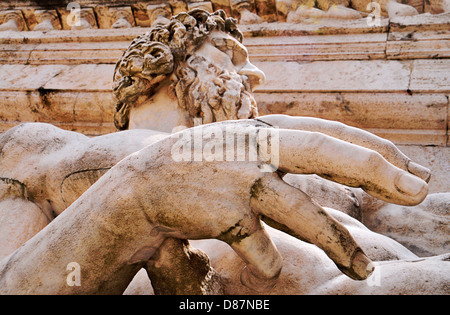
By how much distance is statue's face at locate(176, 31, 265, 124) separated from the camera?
2.54m

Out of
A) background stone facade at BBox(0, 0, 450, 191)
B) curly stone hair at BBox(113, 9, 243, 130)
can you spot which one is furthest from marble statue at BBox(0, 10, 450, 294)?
background stone facade at BBox(0, 0, 450, 191)

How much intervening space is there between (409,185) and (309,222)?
0.77ft

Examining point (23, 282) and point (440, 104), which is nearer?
point (23, 282)

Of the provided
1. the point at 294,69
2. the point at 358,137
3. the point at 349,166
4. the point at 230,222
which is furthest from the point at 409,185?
the point at 294,69

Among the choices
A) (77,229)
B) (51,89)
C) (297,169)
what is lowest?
(51,89)

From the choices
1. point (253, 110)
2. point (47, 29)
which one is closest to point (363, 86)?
point (253, 110)

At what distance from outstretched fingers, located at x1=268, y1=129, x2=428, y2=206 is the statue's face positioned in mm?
1089

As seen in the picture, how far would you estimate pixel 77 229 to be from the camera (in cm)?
152

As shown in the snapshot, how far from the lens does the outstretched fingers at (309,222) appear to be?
1360 millimetres

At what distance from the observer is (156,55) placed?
2607 millimetres

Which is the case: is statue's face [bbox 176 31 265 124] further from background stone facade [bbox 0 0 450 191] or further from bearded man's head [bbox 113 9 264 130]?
background stone facade [bbox 0 0 450 191]
